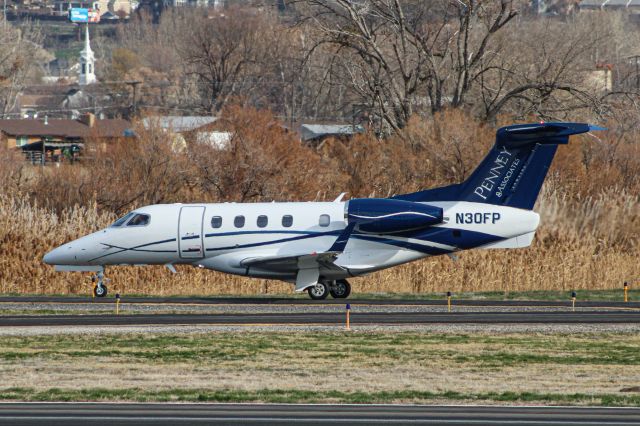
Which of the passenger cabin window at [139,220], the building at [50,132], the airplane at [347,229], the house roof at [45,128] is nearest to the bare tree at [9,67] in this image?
the house roof at [45,128]

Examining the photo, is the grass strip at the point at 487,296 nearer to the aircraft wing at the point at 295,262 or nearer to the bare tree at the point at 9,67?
the aircraft wing at the point at 295,262

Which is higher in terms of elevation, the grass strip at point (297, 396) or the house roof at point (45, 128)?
the house roof at point (45, 128)

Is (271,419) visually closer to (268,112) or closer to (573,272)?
(573,272)

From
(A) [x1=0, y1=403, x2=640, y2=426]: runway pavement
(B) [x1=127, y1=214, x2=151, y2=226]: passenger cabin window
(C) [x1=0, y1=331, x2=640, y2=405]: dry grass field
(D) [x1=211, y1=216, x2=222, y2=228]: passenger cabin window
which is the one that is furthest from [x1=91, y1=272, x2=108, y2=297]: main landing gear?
(A) [x1=0, y1=403, x2=640, y2=426]: runway pavement

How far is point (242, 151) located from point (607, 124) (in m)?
18.7

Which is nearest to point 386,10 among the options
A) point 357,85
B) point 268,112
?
point 357,85

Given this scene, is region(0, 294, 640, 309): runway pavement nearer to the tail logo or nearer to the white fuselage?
the white fuselage

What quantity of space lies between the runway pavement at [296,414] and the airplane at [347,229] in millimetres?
15743

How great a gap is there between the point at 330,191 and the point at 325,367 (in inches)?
1043

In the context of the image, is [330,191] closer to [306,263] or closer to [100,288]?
[306,263]

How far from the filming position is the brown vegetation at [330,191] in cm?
3994

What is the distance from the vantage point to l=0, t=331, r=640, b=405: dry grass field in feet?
62.6

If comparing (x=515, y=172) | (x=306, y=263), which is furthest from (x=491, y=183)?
(x=306, y=263)

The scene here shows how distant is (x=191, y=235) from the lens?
34750 millimetres
